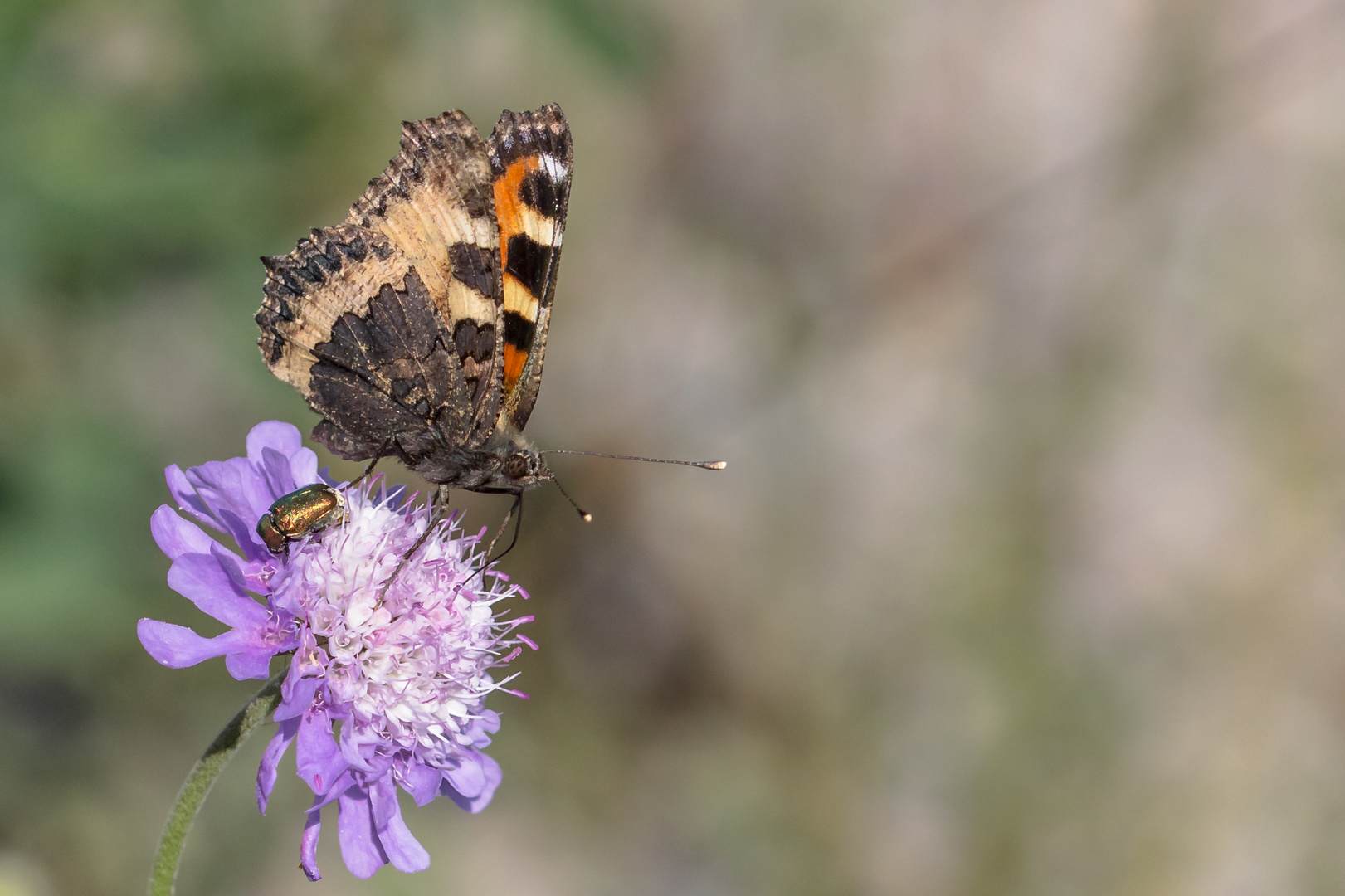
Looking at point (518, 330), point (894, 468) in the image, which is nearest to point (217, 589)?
point (518, 330)

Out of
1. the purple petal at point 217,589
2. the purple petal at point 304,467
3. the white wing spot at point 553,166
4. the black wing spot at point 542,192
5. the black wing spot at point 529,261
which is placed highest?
the white wing spot at point 553,166

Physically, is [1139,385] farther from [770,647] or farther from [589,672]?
[589,672]

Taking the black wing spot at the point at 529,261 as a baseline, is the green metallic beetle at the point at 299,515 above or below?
below

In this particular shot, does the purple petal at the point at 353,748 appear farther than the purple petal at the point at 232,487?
No

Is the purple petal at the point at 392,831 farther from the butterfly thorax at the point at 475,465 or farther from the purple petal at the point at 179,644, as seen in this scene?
the butterfly thorax at the point at 475,465

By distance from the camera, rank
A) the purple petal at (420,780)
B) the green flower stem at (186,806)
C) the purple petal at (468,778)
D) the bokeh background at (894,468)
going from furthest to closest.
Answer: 1. the bokeh background at (894,468)
2. the purple petal at (468,778)
3. the purple petal at (420,780)
4. the green flower stem at (186,806)

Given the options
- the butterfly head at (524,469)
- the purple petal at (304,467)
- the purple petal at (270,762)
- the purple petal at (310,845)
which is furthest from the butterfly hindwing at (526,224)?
the purple petal at (310,845)

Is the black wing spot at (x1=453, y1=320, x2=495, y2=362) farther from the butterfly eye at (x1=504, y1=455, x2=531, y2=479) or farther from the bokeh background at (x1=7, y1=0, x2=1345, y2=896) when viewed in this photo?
the bokeh background at (x1=7, y1=0, x2=1345, y2=896)

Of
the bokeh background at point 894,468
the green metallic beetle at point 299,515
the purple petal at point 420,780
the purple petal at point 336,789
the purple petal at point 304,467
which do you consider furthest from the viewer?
the bokeh background at point 894,468
